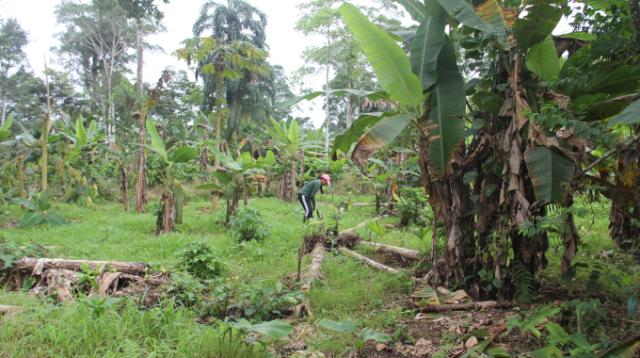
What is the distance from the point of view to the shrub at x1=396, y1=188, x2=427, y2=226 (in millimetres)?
8555

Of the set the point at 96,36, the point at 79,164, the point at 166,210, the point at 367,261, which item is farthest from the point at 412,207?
the point at 96,36

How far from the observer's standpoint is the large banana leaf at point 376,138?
3948 mm

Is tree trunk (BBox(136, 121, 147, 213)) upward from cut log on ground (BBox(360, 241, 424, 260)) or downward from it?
upward

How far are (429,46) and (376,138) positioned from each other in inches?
44.3

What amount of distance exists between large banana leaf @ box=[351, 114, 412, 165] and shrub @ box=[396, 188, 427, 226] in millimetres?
4466

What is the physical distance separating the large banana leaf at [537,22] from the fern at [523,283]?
2.08m

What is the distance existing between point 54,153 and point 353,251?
8.40m

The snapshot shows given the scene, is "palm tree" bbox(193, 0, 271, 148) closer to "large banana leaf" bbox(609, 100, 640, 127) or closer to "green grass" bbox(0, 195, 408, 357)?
"green grass" bbox(0, 195, 408, 357)

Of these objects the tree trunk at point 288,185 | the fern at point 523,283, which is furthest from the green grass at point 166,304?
the tree trunk at point 288,185

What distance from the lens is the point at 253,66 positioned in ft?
41.2

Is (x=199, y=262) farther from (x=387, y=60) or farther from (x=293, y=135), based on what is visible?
(x=293, y=135)

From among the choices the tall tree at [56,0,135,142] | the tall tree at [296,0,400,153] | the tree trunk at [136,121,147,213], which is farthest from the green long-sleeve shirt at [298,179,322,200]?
the tall tree at [56,0,135,142]

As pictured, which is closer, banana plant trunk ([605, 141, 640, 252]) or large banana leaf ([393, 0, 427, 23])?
banana plant trunk ([605, 141, 640, 252])

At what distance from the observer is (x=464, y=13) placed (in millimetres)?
3855
